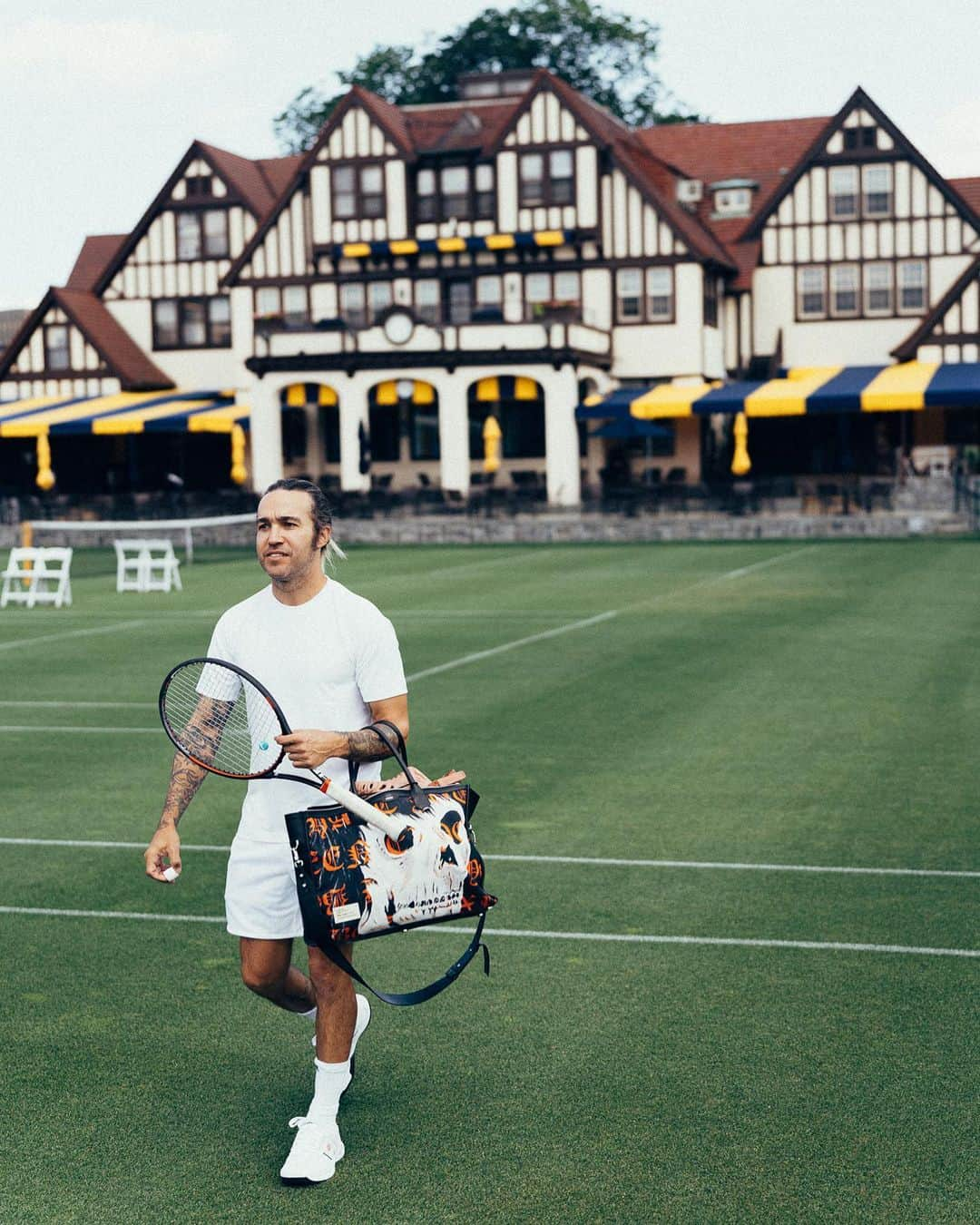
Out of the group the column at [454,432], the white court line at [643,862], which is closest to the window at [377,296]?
the column at [454,432]

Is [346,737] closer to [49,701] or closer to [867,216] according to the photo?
[49,701]

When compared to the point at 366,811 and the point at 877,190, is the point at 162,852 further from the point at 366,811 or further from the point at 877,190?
the point at 877,190

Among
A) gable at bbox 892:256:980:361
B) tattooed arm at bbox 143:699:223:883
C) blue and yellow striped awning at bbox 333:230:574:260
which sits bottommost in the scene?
tattooed arm at bbox 143:699:223:883

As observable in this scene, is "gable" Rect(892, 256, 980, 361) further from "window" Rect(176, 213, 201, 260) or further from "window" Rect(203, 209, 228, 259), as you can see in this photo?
"window" Rect(176, 213, 201, 260)

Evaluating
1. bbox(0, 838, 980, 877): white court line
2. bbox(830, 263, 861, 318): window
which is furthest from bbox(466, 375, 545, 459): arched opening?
bbox(0, 838, 980, 877): white court line

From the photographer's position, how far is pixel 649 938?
8438 millimetres

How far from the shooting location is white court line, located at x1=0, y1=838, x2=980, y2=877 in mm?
9688

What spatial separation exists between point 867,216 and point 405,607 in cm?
3283

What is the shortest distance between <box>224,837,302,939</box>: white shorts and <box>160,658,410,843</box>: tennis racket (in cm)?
26

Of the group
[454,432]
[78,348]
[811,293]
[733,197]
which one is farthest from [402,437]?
[733,197]

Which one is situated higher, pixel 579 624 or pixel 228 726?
pixel 228 726

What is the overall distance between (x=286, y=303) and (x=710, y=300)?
44.6 ft

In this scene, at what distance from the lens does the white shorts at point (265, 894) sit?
18.9 feet

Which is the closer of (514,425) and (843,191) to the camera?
(843,191)
